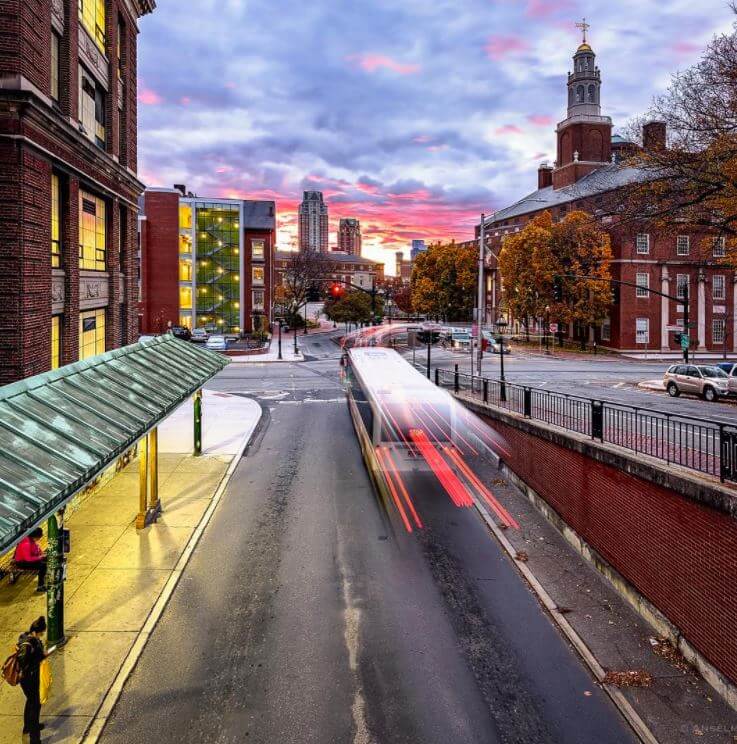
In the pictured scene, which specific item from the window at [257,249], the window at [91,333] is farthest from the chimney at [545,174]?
the window at [91,333]

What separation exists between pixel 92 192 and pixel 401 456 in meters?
13.4

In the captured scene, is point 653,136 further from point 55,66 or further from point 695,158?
point 55,66

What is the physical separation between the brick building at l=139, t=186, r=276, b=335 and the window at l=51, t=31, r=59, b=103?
5512cm

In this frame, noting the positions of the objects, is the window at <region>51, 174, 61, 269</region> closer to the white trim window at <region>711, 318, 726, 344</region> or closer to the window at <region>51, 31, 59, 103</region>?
the window at <region>51, 31, 59, 103</region>

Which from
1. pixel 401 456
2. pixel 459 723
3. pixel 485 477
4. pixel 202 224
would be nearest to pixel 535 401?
pixel 485 477

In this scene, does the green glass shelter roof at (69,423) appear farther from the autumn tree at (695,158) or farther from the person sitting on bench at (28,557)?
the autumn tree at (695,158)

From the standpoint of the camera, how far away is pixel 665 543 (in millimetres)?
9859

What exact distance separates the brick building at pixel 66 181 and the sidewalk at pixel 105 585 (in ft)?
14.0

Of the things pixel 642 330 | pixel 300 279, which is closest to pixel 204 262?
pixel 300 279

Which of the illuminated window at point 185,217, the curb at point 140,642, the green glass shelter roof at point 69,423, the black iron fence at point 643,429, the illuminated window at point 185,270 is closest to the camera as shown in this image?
the green glass shelter roof at point 69,423

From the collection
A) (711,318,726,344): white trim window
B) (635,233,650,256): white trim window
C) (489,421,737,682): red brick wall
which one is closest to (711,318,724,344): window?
(711,318,726,344): white trim window

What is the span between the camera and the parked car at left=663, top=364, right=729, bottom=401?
90.9ft

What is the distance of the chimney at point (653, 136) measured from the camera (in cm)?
2292

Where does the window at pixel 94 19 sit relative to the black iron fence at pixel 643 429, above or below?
above
